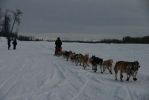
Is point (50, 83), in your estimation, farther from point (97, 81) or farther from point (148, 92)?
point (148, 92)

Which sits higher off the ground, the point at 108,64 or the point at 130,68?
the point at 130,68

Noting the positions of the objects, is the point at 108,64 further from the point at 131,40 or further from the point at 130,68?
the point at 131,40

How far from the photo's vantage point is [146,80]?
13.8m

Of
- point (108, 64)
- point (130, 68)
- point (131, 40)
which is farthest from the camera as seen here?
point (131, 40)

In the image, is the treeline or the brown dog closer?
the brown dog

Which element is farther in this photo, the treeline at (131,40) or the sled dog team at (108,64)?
the treeline at (131,40)

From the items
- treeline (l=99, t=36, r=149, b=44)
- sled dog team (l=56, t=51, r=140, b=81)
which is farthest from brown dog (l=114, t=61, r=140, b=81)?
treeline (l=99, t=36, r=149, b=44)

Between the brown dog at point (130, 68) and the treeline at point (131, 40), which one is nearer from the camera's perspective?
the brown dog at point (130, 68)

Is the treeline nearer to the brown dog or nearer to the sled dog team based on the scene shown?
the sled dog team

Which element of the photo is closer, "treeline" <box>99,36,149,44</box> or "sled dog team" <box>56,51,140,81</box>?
"sled dog team" <box>56,51,140,81</box>

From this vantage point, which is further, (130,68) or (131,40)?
(131,40)

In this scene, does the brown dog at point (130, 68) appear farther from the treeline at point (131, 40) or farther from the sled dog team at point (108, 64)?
the treeline at point (131, 40)

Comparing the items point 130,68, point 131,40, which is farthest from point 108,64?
point 131,40

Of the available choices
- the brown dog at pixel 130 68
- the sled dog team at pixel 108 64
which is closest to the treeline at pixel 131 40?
the sled dog team at pixel 108 64
